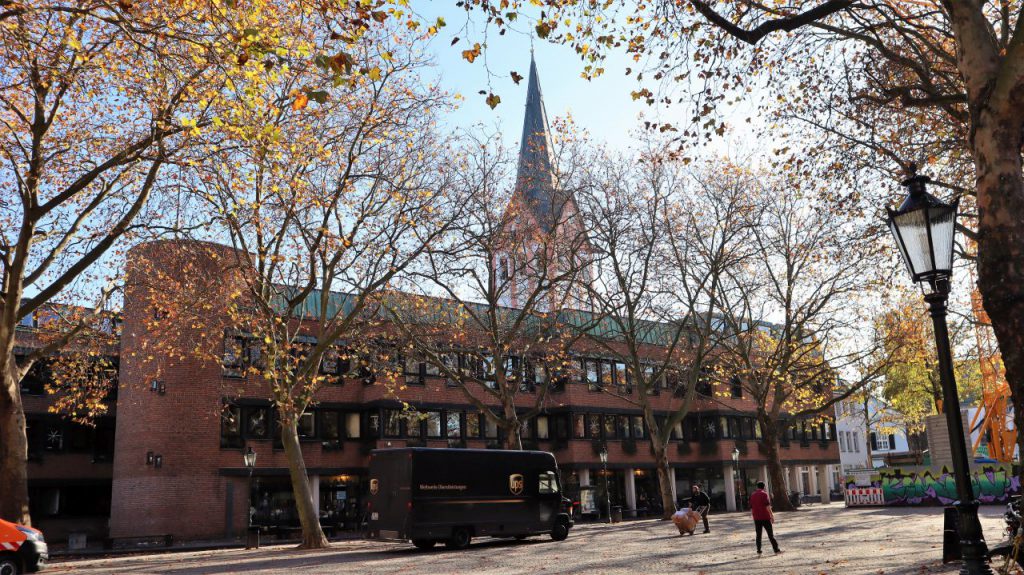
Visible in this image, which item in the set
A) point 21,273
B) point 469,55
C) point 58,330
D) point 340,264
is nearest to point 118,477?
point 58,330

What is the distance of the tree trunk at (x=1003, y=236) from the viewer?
797 centimetres

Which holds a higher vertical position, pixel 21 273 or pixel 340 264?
pixel 340 264

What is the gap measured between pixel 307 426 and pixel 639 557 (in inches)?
951

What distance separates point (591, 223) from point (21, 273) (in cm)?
2148

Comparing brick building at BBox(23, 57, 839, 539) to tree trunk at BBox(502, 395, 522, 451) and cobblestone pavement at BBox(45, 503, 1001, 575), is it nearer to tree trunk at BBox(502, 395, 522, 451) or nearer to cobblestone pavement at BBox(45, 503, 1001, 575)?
Answer: tree trunk at BBox(502, 395, 522, 451)

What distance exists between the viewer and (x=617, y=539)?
24531 millimetres

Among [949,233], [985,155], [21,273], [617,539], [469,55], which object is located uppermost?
[469,55]

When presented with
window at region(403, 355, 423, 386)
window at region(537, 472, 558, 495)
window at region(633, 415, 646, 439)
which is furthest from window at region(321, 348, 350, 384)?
window at region(633, 415, 646, 439)

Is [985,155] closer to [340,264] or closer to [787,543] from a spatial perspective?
[787,543]

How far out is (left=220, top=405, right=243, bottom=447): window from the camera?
35469mm

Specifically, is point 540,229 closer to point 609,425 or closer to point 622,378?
point 609,425

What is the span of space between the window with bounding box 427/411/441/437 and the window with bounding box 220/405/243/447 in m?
9.40

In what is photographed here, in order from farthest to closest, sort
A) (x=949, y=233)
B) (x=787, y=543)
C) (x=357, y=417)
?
(x=357, y=417)
(x=787, y=543)
(x=949, y=233)

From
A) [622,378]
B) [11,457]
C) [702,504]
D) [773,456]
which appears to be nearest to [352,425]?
[622,378]
